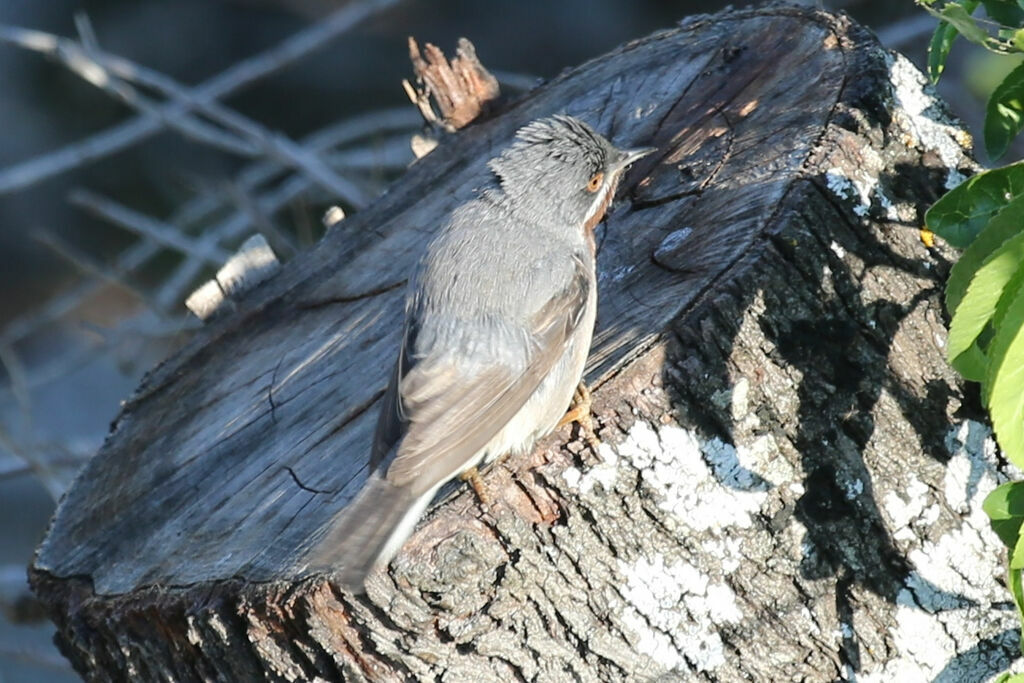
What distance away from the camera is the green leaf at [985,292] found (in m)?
2.06

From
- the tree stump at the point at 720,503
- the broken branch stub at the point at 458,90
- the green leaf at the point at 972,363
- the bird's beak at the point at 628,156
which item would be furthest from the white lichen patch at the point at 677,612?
the broken branch stub at the point at 458,90

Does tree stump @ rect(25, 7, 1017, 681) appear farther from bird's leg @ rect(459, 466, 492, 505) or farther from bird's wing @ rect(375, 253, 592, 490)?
bird's wing @ rect(375, 253, 592, 490)

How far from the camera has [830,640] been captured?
259cm

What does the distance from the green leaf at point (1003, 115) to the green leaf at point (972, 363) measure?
0.56m

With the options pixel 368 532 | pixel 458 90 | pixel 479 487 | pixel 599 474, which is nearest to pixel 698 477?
pixel 599 474

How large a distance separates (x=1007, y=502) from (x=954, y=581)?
1.31 ft

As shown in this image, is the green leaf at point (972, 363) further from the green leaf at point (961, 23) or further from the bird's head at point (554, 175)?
the bird's head at point (554, 175)

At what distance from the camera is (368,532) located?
2.40m

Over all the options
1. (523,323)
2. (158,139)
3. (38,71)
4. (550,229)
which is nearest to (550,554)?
(523,323)

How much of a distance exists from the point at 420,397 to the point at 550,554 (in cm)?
59

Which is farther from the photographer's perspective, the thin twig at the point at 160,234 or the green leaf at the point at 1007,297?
the thin twig at the point at 160,234

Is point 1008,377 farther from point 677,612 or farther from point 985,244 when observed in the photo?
point 677,612

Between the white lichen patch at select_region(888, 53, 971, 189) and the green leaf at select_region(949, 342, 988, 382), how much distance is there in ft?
2.38

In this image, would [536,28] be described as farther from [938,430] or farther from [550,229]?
[938,430]
